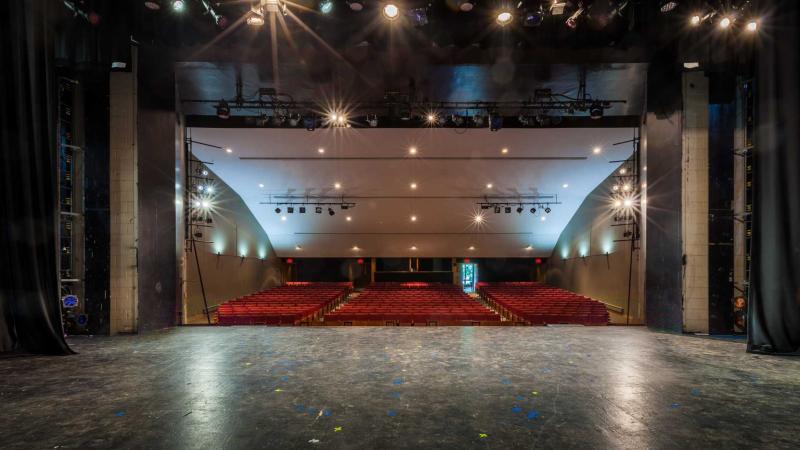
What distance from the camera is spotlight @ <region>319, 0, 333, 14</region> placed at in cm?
511

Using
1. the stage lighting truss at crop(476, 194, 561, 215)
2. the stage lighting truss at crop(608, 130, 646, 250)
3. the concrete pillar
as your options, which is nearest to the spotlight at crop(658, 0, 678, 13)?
the stage lighting truss at crop(608, 130, 646, 250)

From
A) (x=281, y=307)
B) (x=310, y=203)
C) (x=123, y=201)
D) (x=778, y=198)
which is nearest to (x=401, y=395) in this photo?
(x=778, y=198)

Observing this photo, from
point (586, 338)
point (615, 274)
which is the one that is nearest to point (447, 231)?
point (615, 274)

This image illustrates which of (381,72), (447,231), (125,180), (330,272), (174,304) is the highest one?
(381,72)

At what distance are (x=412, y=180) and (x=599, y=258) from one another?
6.89 meters

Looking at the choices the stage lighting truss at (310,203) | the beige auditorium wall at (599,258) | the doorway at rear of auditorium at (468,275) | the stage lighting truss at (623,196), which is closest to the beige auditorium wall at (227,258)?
the stage lighting truss at (310,203)

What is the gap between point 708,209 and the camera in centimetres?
568

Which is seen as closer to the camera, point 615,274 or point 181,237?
point 181,237

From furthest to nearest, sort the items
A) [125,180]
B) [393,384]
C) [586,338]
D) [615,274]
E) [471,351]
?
[615,274] < [125,180] < [586,338] < [471,351] < [393,384]

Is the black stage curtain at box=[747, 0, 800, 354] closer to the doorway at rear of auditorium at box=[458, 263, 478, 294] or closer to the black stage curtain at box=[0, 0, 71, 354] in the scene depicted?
the black stage curtain at box=[0, 0, 71, 354]

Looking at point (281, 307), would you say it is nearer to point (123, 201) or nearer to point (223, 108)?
point (123, 201)

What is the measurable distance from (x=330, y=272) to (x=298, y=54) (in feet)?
45.7

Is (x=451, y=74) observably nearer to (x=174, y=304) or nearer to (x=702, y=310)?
(x=702, y=310)

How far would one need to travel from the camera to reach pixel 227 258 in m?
12.6
